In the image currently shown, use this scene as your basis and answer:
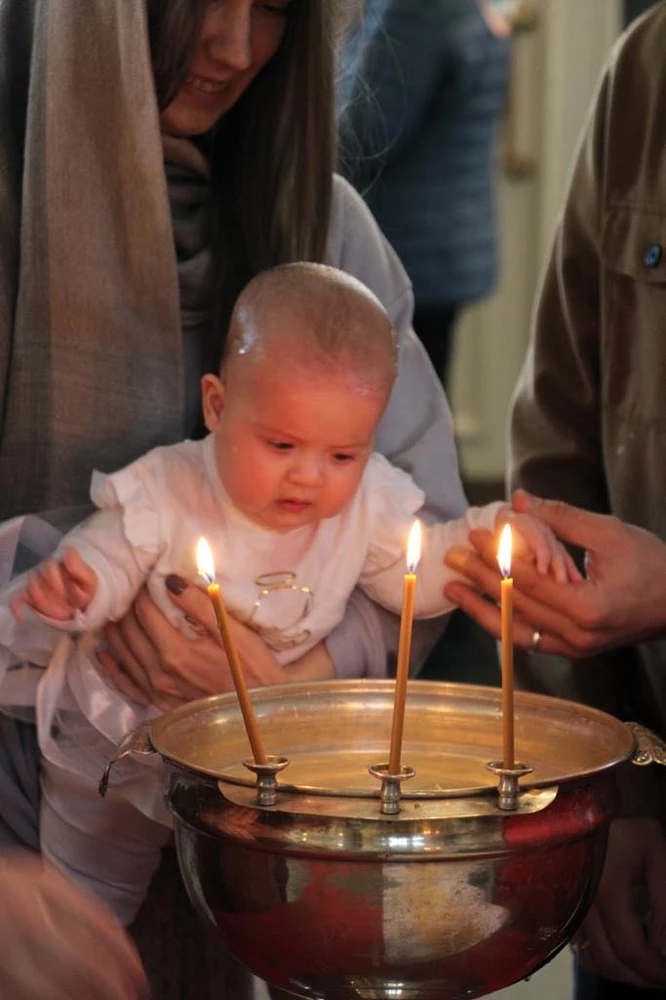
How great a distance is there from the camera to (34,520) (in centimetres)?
152

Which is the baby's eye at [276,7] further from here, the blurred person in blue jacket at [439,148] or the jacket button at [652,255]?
the blurred person in blue jacket at [439,148]

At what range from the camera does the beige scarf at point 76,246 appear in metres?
1.49

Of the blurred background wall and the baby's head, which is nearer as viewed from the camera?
the baby's head

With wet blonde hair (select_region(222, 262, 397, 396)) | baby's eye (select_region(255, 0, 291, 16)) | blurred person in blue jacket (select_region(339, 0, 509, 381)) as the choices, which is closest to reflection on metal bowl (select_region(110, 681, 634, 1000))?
wet blonde hair (select_region(222, 262, 397, 396))

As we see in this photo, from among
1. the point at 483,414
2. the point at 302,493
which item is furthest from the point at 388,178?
the point at 302,493

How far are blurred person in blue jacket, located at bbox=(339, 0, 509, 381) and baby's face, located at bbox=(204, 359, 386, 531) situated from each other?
190 cm

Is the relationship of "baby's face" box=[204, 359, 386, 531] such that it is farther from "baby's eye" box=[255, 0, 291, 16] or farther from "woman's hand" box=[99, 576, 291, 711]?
"baby's eye" box=[255, 0, 291, 16]

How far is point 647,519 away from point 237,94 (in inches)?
25.4

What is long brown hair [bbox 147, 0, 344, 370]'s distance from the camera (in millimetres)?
1666

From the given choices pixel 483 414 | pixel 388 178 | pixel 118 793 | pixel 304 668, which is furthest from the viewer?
pixel 483 414

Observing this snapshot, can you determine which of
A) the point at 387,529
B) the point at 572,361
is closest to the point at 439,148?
the point at 572,361

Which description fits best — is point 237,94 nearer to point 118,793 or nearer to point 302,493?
point 302,493

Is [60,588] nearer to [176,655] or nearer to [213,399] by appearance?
[176,655]

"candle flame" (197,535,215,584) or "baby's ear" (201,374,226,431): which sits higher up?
"candle flame" (197,535,215,584)
